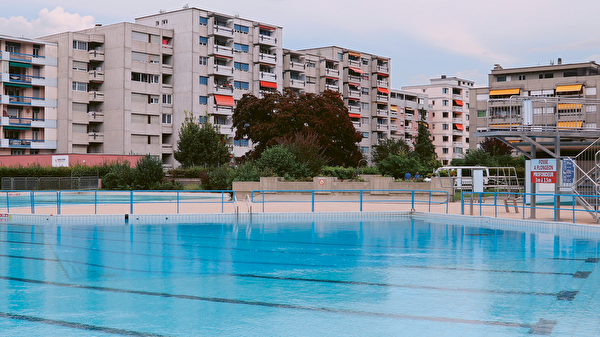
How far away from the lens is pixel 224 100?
2694 inches

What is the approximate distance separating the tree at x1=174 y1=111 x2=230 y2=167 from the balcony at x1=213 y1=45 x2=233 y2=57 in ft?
45.8

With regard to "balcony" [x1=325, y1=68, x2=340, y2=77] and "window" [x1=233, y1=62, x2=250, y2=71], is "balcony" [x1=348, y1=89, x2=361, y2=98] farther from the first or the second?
"window" [x1=233, y1=62, x2=250, y2=71]

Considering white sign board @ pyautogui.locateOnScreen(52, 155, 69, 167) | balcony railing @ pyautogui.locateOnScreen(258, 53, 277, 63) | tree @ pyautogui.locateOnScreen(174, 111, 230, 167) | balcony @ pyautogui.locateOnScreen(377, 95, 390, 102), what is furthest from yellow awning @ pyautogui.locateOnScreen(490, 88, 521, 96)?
white sign board @ pyautogui.locateOnScreen(52, 155, 69, 167)

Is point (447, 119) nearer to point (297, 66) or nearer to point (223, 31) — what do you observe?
point (297, 66)

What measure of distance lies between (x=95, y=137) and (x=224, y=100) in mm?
15575

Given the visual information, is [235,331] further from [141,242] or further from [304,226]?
[304,226]

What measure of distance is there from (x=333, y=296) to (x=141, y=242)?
8.54 m

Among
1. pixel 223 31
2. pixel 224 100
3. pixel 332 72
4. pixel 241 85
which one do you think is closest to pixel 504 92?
pixel 332 72

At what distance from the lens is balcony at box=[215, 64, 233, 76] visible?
67688mm

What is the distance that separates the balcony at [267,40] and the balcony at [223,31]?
4736 mm

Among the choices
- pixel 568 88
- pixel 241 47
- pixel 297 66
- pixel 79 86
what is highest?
pixel 241 47

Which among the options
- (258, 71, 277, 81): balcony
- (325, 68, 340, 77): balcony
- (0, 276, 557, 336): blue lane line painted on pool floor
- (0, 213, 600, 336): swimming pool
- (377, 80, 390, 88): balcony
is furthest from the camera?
(377, 80, 390, 88): balcony

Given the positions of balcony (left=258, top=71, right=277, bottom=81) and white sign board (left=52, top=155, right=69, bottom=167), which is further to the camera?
balcony (left=258, top=71, right=277, bottom=81)

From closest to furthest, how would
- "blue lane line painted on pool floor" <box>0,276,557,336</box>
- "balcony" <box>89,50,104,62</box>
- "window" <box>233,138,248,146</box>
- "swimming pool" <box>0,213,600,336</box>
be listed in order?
1. "blue lane line painted on pool floor" <box>0,276,557,336</box>
2. "swimming pool" <box>0,213,600,336</box>
3. "balcony" <box>89,50,104,62</box>
4. "window" <box>233,138,248,146</box>
